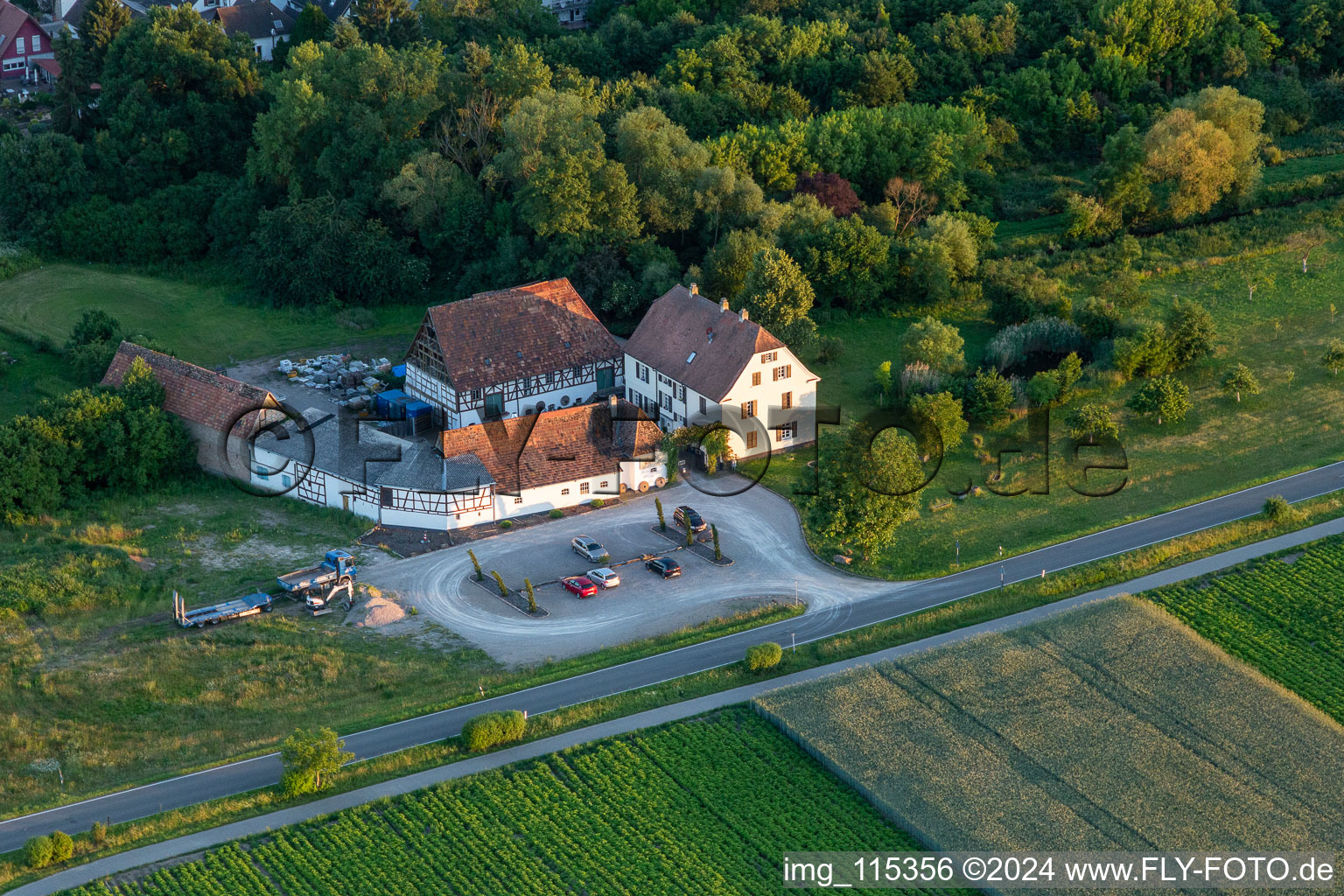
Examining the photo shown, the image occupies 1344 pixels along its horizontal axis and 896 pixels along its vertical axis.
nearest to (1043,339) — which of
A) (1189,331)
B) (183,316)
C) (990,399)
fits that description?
(1189,331)

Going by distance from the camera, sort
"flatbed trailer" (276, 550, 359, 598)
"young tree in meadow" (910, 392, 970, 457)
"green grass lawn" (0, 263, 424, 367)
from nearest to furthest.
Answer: "flatbed trailer" (276, 550, 359, 598) → "young tree in meadow" (910, 392, 970, 457) → "green grass lawn" (0, 263, 424, 367)

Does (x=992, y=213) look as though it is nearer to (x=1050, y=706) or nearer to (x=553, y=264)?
(x=553, y=264)

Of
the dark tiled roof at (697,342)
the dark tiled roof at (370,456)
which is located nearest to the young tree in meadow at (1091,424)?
the dark tiled roof at (697,342)

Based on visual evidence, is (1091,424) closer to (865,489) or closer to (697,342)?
(865,489)

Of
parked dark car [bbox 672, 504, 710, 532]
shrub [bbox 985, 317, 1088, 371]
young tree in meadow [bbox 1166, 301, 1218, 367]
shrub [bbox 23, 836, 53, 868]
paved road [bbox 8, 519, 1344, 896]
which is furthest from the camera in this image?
shrub [bbox 985, 317, 1088, 371]

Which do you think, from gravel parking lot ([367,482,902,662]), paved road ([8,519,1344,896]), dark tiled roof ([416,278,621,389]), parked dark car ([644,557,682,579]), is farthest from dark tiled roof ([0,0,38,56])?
paved road ([8,519,1344,896])

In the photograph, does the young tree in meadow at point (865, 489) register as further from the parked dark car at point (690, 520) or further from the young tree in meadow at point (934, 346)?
the young tree in meadow at point (934, 346)

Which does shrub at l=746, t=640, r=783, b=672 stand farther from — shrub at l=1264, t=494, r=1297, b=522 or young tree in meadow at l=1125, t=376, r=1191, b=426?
young tree in meadow at l=1125, t=376, r=1191, b=426

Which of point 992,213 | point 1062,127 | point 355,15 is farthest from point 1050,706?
point 355,15
